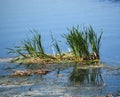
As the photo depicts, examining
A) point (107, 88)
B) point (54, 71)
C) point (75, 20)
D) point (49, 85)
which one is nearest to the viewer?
point (107, 88)

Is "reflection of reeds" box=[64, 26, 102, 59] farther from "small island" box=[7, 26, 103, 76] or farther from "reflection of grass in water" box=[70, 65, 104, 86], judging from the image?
"reflection of grass in water" box=[70, 65, 104, 86]

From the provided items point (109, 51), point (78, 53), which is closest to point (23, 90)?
point (78, 53)

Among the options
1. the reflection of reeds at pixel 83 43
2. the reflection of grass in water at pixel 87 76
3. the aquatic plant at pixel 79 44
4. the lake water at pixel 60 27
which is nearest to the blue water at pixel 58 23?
the lake water at pixel 60 27

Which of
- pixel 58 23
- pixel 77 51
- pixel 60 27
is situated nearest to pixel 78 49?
pixel 77 51

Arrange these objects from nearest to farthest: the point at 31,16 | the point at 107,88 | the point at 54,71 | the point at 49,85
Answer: the point at 107,88
the point at 49,85
the point at 54,71
the point at 31,16

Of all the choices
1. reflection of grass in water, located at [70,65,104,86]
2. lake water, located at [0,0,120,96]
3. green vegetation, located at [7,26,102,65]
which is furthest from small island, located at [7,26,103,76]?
reflection of grass in water, located at [70,65,104,86]

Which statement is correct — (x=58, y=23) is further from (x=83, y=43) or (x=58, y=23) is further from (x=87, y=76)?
(x=87, y=76)

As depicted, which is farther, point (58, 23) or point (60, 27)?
point (58, 23)

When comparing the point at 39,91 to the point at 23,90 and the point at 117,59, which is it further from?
the point at 117,59

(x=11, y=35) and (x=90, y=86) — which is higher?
(x=11, y=35)

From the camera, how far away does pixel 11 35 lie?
2291 cm

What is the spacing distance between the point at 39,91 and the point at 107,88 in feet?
4.40

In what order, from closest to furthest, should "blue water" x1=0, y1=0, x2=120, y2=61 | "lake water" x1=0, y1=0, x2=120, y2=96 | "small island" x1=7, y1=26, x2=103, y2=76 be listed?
1. "lake water" x1=0, y1=0, x2=120, y2=96
2. "small island" x1=7, y1=26, x2=103, y2=76
3. "blue water" x1=0, y1=0, x2=120, y2=61

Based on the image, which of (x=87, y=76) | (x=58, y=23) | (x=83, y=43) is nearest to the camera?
(x=87, y=76)
